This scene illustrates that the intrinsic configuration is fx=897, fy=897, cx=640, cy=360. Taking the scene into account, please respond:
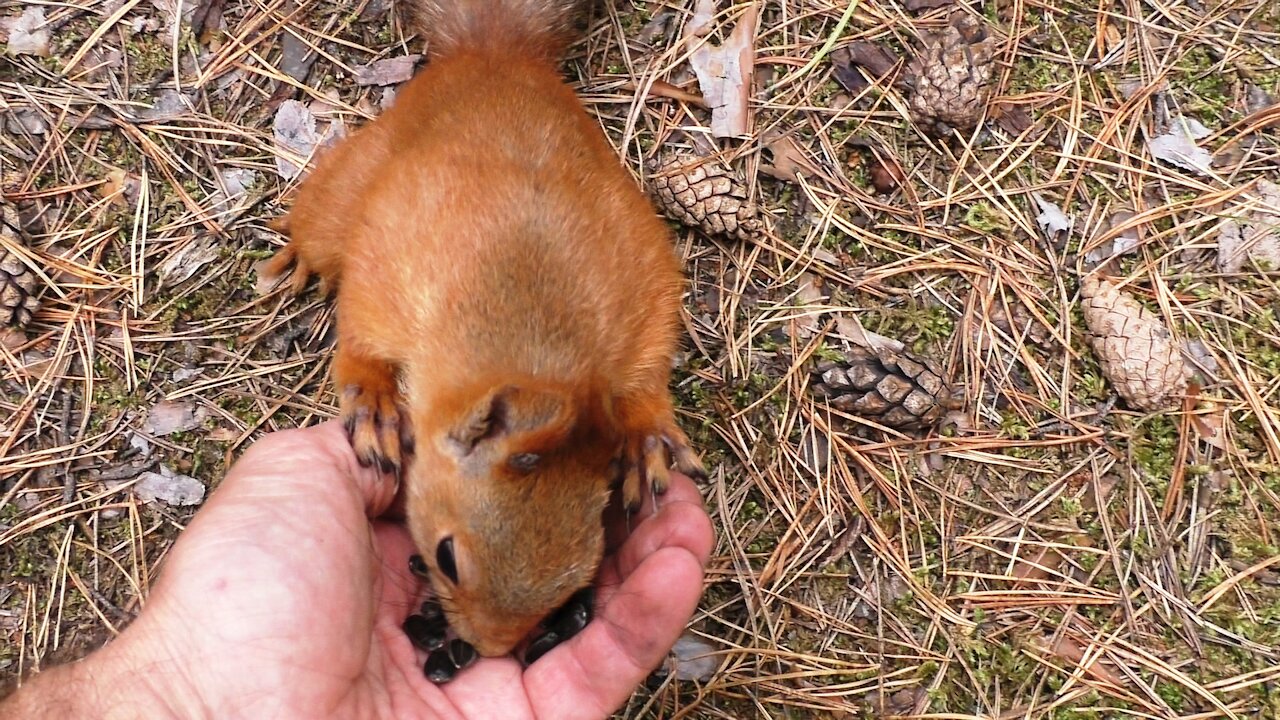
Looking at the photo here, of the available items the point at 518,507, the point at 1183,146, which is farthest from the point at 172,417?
the point at 1183,146

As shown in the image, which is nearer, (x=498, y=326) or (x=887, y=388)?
(x=498, y=326)

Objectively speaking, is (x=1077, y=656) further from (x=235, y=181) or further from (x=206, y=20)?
(x=206, y=20)

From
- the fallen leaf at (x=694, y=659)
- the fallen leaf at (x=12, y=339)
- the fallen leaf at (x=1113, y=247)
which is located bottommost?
the fallen leaf at (x=694, y=659)

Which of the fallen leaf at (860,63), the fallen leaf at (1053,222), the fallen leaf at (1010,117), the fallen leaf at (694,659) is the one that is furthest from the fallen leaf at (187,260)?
the fallen leaf at (1053,222)

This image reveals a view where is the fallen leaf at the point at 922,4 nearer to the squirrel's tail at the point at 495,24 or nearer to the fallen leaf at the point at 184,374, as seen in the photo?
the squirrel's tail at the point at 495,24

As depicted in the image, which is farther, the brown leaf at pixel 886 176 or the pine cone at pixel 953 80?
the brown leaf at pixel 886 176

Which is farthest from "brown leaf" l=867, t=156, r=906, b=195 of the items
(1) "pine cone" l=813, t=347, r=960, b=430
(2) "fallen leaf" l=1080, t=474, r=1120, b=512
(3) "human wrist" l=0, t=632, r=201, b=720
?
(3) "human wrist" l=0, t=632, r=201, b=720

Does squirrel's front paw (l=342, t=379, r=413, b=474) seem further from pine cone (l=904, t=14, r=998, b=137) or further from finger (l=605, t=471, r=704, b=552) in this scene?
pine cone (l=904, t=14, r=998, b=137)
